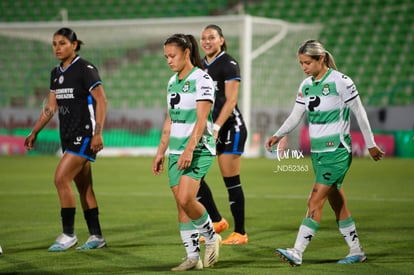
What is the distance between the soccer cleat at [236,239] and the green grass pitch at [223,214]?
0.44 feet

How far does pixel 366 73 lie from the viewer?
27.0 m

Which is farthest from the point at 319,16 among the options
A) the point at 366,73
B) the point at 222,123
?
the point at 222,123

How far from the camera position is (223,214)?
11281mm

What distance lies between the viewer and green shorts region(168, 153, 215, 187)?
6.83m

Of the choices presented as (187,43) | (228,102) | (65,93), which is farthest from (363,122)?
(65,93)

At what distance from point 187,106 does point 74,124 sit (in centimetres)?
188

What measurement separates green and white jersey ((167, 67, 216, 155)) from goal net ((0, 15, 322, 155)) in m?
15.9

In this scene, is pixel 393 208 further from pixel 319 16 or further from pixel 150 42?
pixel 319 16

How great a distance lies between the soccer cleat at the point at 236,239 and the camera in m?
8.58

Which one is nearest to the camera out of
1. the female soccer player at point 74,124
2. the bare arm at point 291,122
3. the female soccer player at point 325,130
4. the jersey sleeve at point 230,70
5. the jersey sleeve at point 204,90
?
the jersey sleeve at point 204,90

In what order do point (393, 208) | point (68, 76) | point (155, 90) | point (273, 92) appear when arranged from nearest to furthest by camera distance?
1. point (68, 76)
2. point (393, 208)
3. point (273, 92)
4. point (155, 90)

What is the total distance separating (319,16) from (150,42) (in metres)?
6.10

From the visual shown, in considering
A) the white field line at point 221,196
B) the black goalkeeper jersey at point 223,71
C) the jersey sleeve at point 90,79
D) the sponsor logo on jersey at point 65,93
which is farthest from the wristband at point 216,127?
the white field line at point 221,196

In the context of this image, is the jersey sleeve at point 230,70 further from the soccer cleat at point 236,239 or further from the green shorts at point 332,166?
the green shorts at point 332,166
